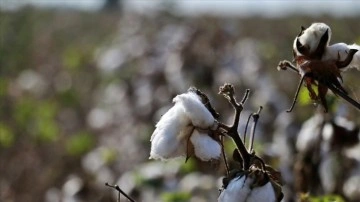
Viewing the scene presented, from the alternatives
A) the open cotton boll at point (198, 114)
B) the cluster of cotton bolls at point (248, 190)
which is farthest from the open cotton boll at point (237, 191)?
the open cotton boll at point (198, 114)

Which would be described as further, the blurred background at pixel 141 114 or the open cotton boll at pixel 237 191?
the blurred background at pixel 141 114

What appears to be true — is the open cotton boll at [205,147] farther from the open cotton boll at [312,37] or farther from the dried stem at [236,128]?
the open cotton boll at [312,37]

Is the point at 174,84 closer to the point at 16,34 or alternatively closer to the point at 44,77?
the point at 16,34

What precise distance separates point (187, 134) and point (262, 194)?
165 mm

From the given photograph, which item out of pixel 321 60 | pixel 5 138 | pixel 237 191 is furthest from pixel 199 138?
pixel 5 138

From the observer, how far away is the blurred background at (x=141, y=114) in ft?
8.75

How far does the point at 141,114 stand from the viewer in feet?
19.7

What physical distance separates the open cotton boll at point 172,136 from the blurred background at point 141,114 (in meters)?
0.37

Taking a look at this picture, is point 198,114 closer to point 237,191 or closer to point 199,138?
point 199,138

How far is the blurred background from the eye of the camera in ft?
8.75

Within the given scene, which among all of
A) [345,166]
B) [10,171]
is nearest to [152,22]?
[10,171]

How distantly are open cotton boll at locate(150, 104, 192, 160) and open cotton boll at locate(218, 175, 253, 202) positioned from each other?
0.36 feet

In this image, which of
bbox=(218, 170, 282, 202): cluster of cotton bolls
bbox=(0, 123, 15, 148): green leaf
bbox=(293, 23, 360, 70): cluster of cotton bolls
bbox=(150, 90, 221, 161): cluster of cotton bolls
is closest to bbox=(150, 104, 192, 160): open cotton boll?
bbox=(150, 90, 221, 161): cluster of cotton bolls

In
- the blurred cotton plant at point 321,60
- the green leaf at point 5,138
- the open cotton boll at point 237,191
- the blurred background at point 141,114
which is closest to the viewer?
the open cotton boll at point 237,191
